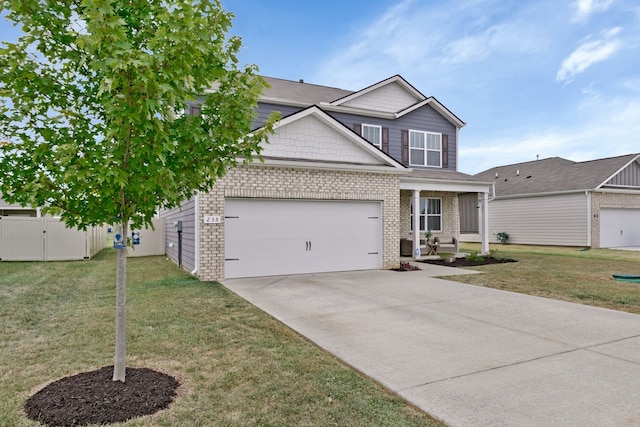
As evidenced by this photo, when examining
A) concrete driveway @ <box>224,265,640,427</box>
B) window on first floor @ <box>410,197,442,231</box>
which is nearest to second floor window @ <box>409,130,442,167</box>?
window on first floor @ <box>410,197,442,231</box>

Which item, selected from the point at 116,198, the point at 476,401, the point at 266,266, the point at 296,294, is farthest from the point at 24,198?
the point at 266,266

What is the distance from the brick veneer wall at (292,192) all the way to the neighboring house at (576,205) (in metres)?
12.8

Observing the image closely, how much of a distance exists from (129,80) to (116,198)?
1165 mm

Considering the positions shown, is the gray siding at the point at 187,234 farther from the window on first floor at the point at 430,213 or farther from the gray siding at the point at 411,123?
the window on first floor at the point at 430,213

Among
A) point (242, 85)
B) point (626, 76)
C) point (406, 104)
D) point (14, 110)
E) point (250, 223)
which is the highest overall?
point (626, 76)

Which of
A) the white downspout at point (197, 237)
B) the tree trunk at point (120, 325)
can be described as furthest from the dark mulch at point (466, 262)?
the tree trunk at point (120, 325)

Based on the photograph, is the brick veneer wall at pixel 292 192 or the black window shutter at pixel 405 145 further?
the black window shutter at pixel 405 145

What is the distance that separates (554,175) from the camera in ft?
79.5

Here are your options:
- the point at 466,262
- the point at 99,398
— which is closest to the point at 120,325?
the point at 99,398

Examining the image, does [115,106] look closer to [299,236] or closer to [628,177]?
[299,236]

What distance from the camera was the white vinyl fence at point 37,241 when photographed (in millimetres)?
15336

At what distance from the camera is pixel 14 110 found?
11.6 feet

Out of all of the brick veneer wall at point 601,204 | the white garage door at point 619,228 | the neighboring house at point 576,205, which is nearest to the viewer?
the brick veneer wall at point 601,204

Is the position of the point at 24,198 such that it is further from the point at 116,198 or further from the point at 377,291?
the point at 377,291
